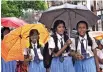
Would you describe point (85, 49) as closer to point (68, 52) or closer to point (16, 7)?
point (68, 52)

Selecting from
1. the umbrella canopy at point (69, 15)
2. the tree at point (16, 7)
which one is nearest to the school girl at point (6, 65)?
the umbrella canopy at point (69, 15)

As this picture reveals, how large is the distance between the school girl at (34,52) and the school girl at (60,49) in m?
0.42

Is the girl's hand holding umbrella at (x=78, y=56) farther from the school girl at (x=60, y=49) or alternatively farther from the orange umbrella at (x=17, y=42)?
the orange umbrella at (x=17, y=42)

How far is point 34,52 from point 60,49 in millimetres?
810

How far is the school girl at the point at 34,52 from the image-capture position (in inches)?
275

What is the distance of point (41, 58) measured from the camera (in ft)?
22.9

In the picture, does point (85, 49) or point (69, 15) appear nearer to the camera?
point (85, 49)

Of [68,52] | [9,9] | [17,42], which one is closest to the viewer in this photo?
[68,52]

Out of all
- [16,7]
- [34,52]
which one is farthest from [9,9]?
[34,52]

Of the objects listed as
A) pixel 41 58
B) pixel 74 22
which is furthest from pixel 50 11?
pixel 41 58

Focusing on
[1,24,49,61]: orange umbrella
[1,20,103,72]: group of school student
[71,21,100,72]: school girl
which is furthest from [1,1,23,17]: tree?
[71,21,100,72]: school girl

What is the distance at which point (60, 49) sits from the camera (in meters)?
6.33

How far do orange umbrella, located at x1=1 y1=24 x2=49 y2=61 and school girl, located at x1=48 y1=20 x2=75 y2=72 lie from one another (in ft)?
2.62

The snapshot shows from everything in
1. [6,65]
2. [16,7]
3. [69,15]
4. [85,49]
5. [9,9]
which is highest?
[16,7]
